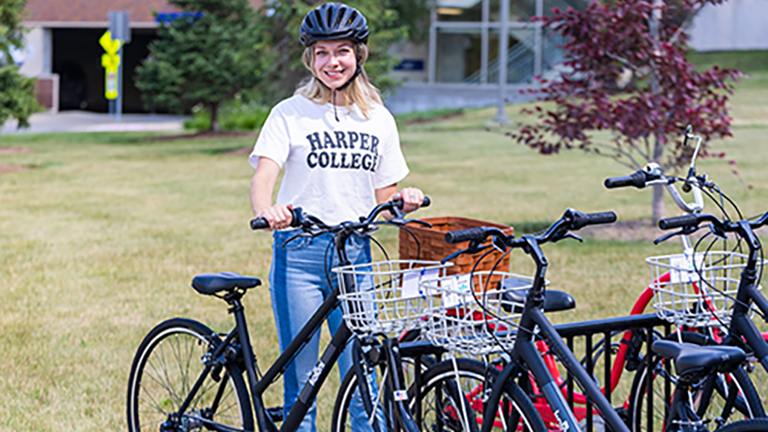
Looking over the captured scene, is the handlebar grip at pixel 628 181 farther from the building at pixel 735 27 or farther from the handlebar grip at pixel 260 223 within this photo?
the building at pixel 735 27

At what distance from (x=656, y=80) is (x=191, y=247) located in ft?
18.3

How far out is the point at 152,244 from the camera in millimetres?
10344

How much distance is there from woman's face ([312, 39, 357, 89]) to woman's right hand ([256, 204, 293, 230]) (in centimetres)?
69

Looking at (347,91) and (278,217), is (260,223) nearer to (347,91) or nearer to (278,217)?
(278,217)

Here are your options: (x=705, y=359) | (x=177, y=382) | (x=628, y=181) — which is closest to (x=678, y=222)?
(x=628, y=181)

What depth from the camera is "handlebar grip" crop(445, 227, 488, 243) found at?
8.87 feet

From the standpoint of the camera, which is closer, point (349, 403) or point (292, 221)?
point (292, 221)

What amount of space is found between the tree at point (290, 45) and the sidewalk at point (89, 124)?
8.44 m

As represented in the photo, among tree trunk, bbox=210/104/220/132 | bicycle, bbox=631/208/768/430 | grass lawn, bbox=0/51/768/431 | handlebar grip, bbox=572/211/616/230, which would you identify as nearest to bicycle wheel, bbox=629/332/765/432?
bicycle, bbox=631/208/768/430

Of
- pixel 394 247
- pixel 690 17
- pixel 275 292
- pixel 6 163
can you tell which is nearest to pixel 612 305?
pixel 394 247

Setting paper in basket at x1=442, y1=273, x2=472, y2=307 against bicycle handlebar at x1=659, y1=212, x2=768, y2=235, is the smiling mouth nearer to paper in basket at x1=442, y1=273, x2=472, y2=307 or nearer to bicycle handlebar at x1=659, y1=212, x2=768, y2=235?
paper in basket at x1=442, y1=273, x2=472, y2=307

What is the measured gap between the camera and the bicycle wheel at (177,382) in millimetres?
3822

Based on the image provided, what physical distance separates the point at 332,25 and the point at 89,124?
34.8m

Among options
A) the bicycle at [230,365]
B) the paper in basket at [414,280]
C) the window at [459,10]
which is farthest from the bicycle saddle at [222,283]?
the window at [459,10]
